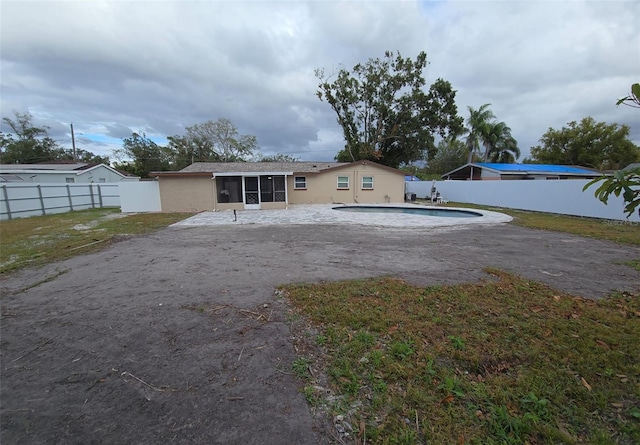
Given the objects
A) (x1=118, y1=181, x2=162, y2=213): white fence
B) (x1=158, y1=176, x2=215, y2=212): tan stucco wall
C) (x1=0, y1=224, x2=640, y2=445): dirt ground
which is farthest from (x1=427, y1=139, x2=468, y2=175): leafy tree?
(x1=0, y1=224, x2=640, y2=445): dirt ground

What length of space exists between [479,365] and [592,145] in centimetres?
4401

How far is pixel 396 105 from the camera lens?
2633 centimetres

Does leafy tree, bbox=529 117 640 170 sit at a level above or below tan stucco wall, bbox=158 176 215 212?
above

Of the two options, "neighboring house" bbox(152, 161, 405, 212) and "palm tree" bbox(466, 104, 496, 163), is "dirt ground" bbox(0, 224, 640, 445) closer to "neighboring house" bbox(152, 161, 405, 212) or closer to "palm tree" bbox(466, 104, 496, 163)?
"neighboring house" bbox(152, 161, 405, 212)

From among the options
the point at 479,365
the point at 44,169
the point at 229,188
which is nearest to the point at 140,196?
the point at 229,188

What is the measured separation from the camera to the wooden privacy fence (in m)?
13.3

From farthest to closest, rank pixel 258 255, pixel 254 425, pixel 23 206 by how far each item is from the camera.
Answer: pixel 23 206 → pixel 258 255 → pixel 254 425

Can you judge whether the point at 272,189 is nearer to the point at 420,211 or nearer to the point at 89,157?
the point at 420,211

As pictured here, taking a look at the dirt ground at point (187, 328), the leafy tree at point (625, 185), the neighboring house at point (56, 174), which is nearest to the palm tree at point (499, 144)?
the dirt ground at point (187, 328)

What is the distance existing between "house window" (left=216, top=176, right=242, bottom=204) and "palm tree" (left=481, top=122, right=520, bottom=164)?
31.2 meters

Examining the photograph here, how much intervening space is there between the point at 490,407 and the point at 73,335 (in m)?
4.23

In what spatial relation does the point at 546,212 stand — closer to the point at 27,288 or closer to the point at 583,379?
the point at 583,379

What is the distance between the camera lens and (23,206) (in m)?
13.9

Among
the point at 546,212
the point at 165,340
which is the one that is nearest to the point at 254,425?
the point at 165,340
